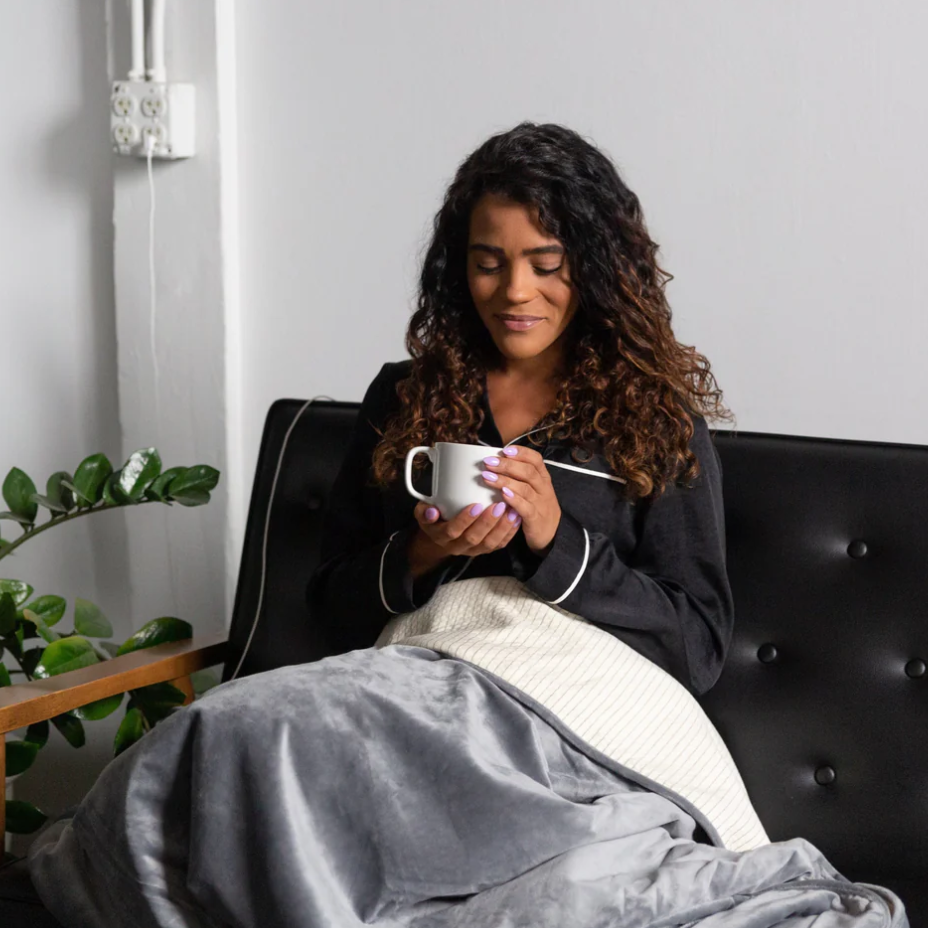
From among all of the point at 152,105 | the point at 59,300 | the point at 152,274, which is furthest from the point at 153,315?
the point at 152,105

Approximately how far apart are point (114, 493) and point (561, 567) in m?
0.92

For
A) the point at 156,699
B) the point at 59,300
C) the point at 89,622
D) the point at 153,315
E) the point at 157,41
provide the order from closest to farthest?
the point at 156,699
the point at 89,622
the point at 157,41
the point at 153,315
the point at 59,300

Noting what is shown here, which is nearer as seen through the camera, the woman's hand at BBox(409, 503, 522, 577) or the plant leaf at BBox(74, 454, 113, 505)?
the woman's hand at BBox(409, 503, 522, 577)

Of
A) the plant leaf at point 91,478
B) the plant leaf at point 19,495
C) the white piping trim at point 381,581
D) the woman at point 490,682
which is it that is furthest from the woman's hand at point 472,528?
the plant leaf at point 19,495

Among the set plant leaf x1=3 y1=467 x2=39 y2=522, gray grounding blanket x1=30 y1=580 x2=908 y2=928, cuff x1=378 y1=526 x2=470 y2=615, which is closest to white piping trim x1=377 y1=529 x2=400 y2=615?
cuff x1=378 y1=526 x2=470 y2=615

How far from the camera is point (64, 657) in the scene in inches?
68.5

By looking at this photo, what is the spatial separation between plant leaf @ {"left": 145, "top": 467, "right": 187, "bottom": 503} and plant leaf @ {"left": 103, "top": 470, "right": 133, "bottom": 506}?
4 cm

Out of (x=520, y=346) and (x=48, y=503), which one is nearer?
(x=520, y=346)

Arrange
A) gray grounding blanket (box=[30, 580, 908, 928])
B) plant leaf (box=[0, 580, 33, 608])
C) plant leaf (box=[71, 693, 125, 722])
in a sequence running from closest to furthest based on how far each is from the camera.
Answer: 1. gray grounding blanket (box=[30, 580, 908, 928])
2. plant leaf (box=[71, 693, 125, 722])
3. plant leaf (box=[0, 580, 33, 608])

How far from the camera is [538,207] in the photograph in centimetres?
142

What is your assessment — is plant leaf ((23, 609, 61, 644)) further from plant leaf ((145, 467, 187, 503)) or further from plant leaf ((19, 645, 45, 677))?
plant leaf ((145, 467, 187, 503))

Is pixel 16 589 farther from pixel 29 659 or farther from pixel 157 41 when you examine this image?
pixel 157 41

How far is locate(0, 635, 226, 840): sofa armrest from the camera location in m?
1.45

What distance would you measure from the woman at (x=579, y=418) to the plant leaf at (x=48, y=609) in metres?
0.59
